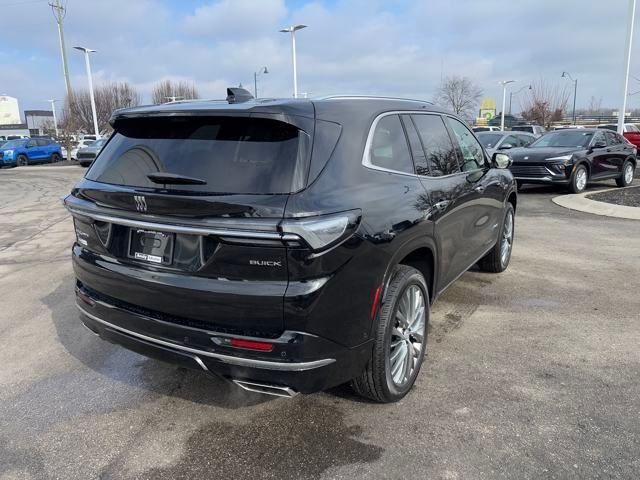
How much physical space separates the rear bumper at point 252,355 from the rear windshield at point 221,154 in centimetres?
73

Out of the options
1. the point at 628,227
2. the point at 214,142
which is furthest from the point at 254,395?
the point at 628,227

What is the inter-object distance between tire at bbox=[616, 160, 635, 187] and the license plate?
Answer: 47.0ft

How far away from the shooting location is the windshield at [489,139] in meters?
15.3

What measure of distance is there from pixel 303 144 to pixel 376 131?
2.23ft

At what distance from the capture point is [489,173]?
504 centimetres

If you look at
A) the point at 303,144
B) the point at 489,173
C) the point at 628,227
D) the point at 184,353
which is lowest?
the point at 628,227

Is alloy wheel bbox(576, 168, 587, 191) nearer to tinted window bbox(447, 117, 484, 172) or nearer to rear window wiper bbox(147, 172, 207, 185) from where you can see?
tinted window bbox(447, 117, 484, 172)

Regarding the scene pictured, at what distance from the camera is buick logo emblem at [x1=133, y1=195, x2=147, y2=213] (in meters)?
2.72

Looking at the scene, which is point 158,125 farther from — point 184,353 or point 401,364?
point 401,364

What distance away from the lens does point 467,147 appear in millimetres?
4695

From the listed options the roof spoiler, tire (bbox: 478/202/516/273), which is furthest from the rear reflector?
tire (bbox: 478/202/516/273)

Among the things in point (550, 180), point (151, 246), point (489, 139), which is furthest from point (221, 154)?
point (489, 139)

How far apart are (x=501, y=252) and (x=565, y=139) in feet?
30.7

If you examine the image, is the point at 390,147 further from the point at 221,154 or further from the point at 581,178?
the point at 581,178
